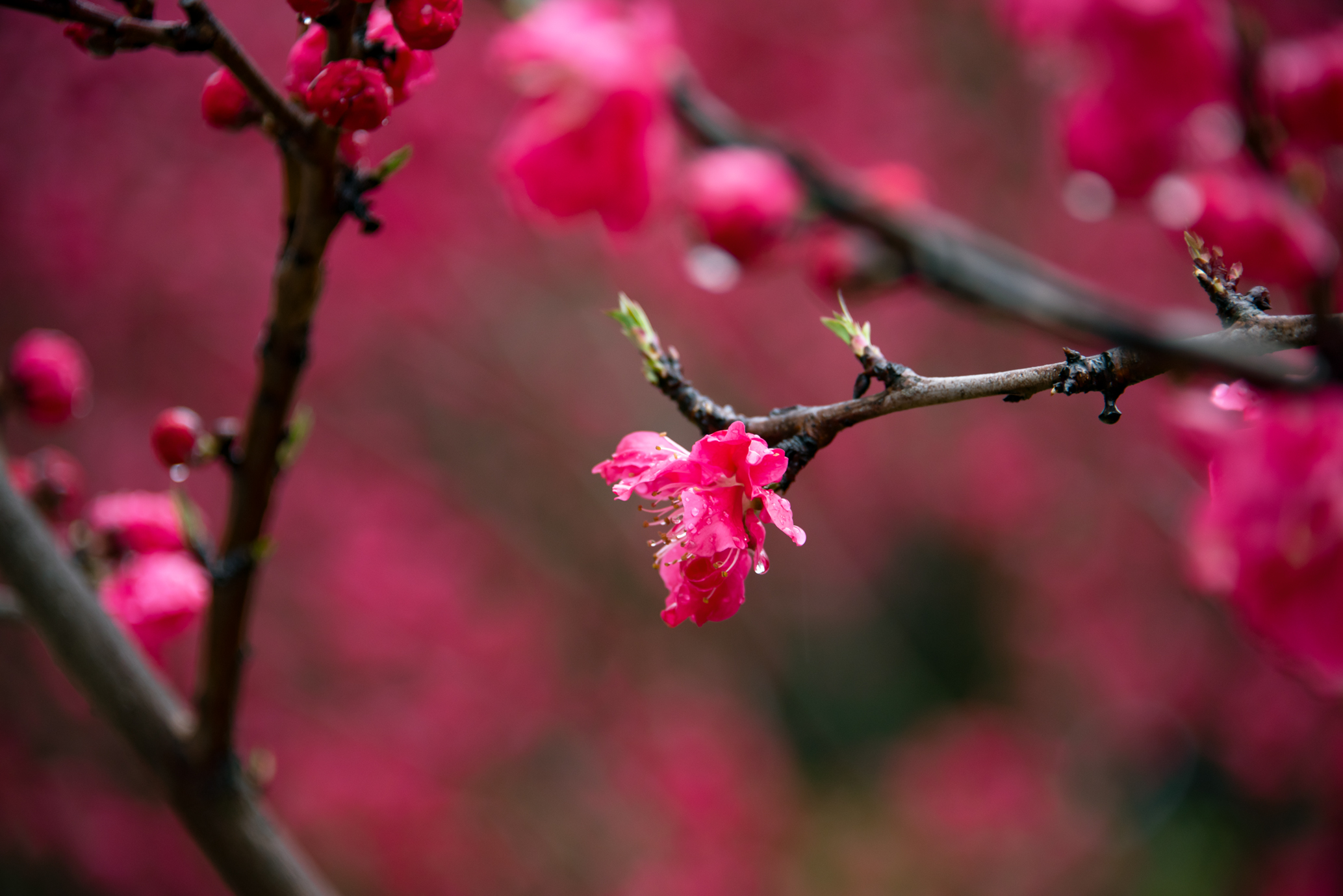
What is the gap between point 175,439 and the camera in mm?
464

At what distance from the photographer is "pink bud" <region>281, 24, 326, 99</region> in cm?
33

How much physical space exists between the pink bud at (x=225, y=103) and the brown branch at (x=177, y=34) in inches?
1.9

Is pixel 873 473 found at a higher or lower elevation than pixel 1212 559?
lower

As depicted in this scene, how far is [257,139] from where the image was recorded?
4.96 feet

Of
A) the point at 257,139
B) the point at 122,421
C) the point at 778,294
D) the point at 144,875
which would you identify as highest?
the point at 257,139

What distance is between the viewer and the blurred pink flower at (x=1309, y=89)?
65 cm

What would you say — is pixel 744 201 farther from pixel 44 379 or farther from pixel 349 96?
pixel 44 379

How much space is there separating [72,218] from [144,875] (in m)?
1.43

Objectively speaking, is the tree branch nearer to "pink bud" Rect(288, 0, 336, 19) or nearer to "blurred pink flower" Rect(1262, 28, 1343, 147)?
"pink bud" Rect(288, 0, 336, 19)

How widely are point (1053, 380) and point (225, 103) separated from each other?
0.39 meters

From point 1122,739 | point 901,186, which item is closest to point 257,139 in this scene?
point 901,186

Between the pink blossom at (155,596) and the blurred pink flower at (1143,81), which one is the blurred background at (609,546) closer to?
the blurred pink flower at (1143,81)

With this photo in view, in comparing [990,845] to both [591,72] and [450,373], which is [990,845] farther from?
[591,72]

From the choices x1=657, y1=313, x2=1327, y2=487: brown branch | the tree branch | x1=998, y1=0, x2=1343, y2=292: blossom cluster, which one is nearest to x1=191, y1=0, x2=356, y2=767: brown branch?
the tree branch
